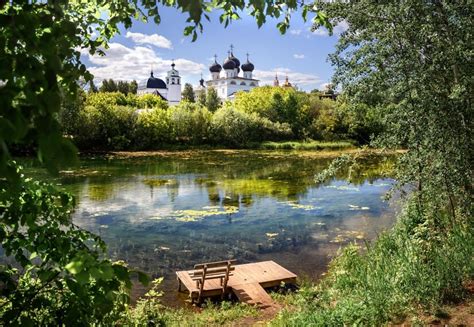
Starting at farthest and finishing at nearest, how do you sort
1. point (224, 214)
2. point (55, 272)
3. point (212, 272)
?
point (224, 214) < point (212, 272) < point (55, 272)

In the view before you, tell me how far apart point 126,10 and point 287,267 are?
9065 millimetres

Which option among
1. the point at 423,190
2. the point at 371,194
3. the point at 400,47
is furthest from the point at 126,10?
the point at 371,194

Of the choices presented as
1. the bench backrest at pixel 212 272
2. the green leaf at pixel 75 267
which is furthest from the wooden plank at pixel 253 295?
the green leaf at pixel 75 267

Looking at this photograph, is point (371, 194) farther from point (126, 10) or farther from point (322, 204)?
point (126, 10)

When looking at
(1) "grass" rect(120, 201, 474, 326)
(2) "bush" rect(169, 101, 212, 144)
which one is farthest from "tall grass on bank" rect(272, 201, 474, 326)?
(2) "bush" rect(169, 101, 212, 144)

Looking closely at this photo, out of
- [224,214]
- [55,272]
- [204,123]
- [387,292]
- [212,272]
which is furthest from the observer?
[204,123]

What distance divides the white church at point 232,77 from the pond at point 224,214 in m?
84.8

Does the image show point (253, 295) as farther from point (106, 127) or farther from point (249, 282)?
point (106, 127)

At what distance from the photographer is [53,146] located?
1.21 m

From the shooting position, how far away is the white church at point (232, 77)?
11150cm

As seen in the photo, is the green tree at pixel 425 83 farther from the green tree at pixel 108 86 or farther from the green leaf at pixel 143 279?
the green tree at pixel 108 86

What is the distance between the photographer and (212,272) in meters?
9.23

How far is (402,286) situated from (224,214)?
10.7 metres

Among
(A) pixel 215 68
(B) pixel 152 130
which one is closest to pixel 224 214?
(B) pixel 152 130
